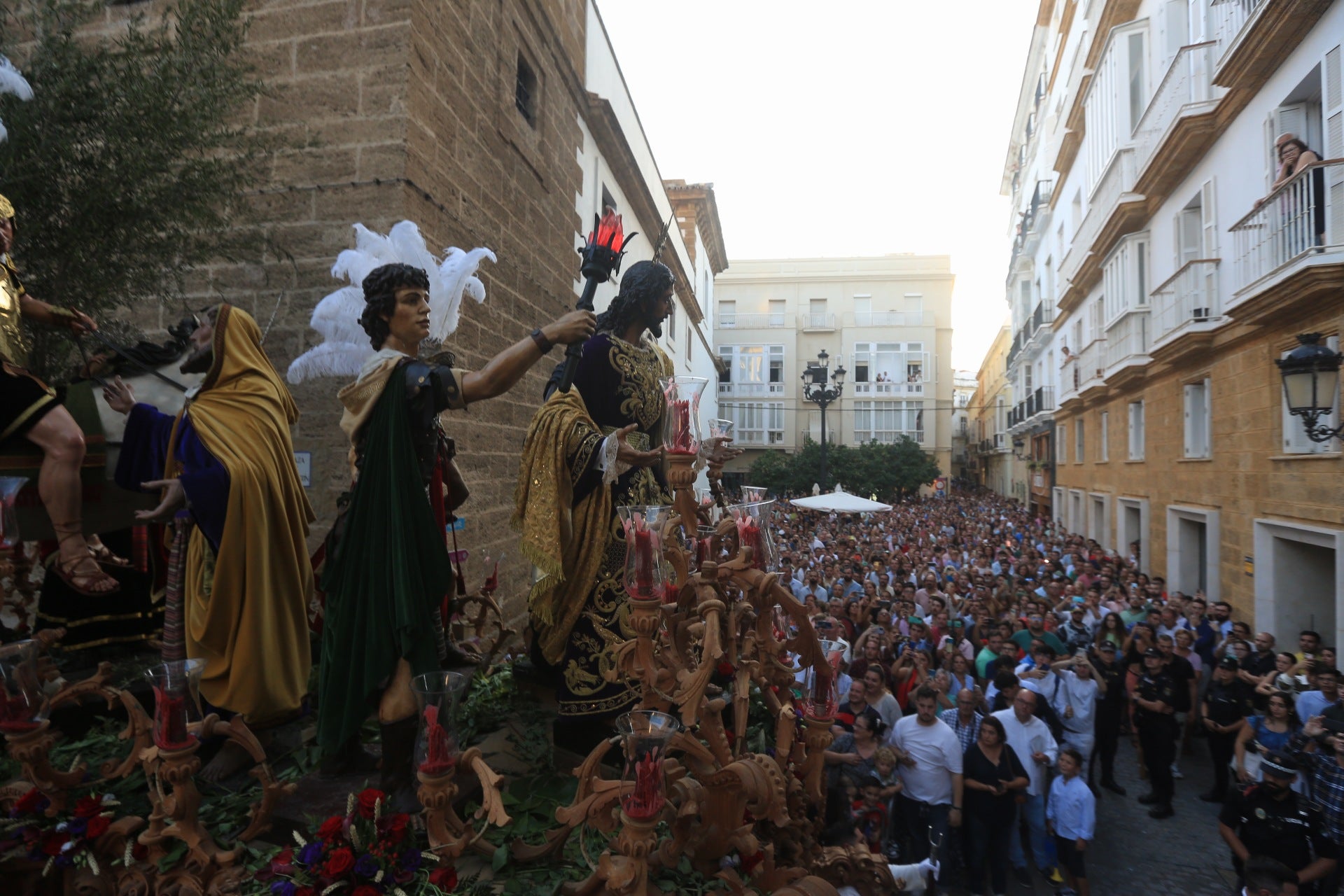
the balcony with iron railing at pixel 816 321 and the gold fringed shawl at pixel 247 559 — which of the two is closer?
the gold fringed shawl at pixel 247 559

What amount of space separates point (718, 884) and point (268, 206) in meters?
4.61

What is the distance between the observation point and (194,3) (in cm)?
386

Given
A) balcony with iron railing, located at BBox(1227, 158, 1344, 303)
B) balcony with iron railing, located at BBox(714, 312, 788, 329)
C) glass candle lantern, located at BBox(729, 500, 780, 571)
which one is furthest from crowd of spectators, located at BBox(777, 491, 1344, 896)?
balcony with iron railing, located at BBox(714, 312, 788, 329)

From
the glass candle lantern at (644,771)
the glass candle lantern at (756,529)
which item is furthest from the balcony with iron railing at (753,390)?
the glass candle lantern at (644,771)

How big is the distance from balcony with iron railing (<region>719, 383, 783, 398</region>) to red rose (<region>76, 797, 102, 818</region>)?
3556 centimetres

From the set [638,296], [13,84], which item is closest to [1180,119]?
[638,296]

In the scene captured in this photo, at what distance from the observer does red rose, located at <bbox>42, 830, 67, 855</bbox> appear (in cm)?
238

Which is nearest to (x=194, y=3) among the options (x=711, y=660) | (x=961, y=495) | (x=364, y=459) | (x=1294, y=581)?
(x=364, y=459)

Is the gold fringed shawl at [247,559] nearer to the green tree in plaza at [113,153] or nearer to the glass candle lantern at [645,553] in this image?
the glass candle lantern at [645,553]

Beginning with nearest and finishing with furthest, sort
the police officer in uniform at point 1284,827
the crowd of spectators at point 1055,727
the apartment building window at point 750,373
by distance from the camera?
the police officer in uniform at point 1284,827
the crowd of spectators at point 1055,727
the apartment building window at point 750,373

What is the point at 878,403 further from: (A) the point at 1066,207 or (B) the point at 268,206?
(B) the point at 268,206

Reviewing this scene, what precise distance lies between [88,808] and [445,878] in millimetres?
1396

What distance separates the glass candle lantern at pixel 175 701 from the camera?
6.54ft

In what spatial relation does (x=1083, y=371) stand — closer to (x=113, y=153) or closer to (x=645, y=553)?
(x=645, y=553)
